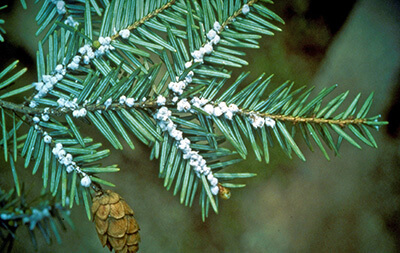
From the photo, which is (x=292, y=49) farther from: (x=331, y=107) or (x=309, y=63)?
(x=331, y=107)

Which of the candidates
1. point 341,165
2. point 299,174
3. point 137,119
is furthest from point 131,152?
point 341,165

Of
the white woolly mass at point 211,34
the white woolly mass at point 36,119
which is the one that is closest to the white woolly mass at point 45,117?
the white woolly mass at point 36,119

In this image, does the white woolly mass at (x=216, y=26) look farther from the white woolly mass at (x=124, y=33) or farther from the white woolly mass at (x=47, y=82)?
the white woolly mass at (x=47, y=82)

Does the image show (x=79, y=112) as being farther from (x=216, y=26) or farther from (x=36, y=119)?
(x=216, y=26)

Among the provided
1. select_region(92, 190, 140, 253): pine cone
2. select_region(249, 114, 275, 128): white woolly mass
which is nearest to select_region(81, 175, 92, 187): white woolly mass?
select_region(92, 190, 140, 253): pine cone

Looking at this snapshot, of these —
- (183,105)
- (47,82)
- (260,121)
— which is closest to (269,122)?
(260,121)

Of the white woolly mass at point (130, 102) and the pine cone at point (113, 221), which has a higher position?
the white woolly mass at point (130, 102)

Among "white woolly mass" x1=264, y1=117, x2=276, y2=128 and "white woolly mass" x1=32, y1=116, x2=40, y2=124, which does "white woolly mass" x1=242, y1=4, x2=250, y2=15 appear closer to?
"white woolly mass" x1=264, y1=117, x2=276, y2=128
